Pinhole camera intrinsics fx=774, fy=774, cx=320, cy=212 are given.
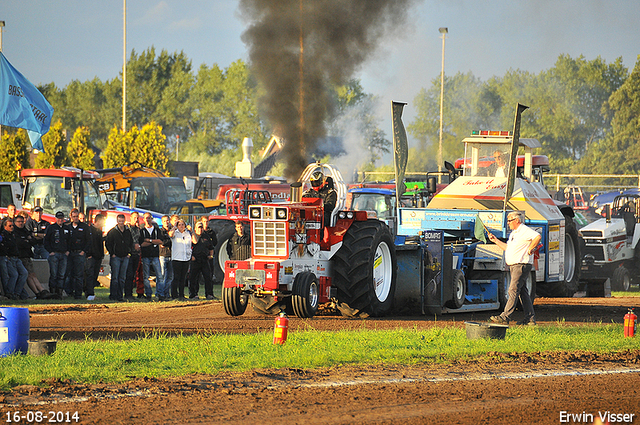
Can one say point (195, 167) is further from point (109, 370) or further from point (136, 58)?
point (109, 370)

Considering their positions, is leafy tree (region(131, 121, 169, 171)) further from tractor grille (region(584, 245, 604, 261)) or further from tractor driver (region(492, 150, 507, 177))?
tractor driver (region(492, 150, 507, 177))

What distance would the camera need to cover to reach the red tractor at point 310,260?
11641 millimetres

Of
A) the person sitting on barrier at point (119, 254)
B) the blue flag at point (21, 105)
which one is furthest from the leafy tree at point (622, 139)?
the blue flag at point (21, 105)

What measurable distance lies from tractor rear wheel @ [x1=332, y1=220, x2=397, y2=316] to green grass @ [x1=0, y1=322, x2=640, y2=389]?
1.65 metres

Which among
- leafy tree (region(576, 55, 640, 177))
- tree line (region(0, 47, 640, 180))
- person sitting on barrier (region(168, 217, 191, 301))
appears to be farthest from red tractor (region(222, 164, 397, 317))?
leafy tree (region(576, 55, 640, 177))

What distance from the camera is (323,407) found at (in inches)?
250

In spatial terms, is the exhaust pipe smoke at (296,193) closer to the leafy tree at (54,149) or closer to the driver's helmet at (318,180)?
the driver's helmet at (318,180)

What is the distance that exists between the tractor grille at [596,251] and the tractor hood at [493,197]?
18.9 ft

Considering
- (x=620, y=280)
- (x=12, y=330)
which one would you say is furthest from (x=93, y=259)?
(x=620, y=280)

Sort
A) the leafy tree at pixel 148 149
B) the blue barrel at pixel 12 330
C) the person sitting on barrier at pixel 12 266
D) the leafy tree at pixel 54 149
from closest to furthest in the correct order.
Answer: the blue barrel at pixel 12 330, the person sitting on barrier at pixel 12 266, the leafy tree at pixel 148 149, the leafy tree at pixel 54 149

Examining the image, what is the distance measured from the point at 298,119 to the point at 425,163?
112 ft

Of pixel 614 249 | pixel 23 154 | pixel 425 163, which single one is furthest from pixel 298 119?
pixel 23 154

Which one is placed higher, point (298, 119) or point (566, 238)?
point (298, 119)

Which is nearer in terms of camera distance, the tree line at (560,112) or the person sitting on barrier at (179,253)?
the person sitting on barrier at (179,253)
